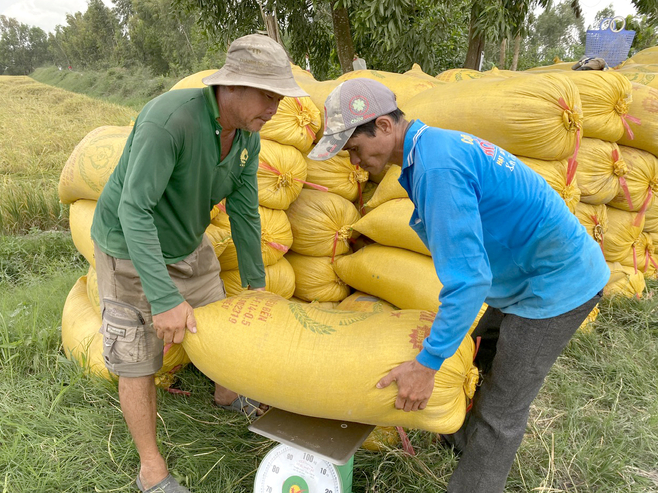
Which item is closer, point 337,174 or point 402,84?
point 337,174

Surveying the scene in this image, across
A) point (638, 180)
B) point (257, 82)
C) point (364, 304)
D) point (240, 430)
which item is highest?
point (257, 82)

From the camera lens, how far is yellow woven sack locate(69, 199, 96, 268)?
2447 millimetres

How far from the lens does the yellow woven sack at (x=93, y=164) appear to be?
240cm

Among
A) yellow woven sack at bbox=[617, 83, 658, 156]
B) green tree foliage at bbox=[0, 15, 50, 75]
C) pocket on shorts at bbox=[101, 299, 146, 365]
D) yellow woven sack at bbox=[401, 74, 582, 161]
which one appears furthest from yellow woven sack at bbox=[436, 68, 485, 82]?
green tree foliage at bbox=[0, 15, 50, 75]

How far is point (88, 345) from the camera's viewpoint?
232 cm

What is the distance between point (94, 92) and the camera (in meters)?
29.2

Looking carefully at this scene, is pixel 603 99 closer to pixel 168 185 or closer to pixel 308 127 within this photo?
pixel 308 127

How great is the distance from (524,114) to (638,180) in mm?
1471

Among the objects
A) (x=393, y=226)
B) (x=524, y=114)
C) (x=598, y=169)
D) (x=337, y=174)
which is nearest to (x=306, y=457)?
(x=393, y=226)

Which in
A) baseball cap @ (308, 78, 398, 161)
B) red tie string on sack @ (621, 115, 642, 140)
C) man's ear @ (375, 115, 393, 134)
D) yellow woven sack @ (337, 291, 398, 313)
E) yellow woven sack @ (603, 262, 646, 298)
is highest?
baseball cap @ (308, 78, 398, 161)

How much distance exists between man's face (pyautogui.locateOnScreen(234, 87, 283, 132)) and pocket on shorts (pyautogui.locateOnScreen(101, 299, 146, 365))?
840 mm

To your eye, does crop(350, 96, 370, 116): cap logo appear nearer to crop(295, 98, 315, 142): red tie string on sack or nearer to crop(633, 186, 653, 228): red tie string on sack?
crop(295, 98, 315, 142): red tie string on sack

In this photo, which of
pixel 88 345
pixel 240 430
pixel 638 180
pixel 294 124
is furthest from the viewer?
pixel 638 180

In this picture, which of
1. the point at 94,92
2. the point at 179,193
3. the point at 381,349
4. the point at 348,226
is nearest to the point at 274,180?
the point at 348,226
